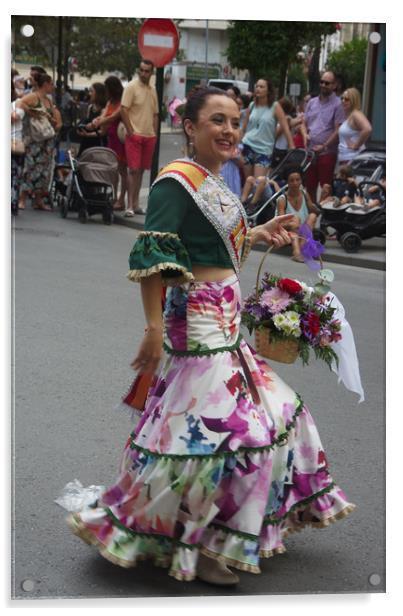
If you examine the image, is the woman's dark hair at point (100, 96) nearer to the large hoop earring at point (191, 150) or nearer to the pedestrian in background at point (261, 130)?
the pedestrian in background at point (261, 130)

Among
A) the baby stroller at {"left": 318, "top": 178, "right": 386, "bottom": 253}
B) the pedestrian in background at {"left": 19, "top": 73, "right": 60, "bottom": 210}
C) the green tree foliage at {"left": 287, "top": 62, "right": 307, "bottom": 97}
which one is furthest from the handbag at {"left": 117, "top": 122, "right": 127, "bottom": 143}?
the baby stroller at {"left": 318, "top": 178, "right": 386, "bottom": 253}

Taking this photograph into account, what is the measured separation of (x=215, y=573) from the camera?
404cm

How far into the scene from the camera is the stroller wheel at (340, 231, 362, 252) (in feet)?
35.6

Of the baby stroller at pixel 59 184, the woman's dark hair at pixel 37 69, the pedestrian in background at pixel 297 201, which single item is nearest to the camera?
the woman's dark hair at pixel 37 69

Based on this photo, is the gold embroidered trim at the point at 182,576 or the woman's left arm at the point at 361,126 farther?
the woman's left arm at the point at 361,126

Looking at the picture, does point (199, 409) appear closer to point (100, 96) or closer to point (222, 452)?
point (222, 452)

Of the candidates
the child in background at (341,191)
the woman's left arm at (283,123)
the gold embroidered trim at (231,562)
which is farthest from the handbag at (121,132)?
the gold embroidered trim at (231,562)

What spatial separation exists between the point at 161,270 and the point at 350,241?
7.63m

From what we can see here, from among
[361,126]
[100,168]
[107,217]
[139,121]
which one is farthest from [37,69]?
[100,168]

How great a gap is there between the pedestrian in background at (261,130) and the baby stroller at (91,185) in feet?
5.48

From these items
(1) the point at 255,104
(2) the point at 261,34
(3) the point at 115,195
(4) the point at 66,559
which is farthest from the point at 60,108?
(3) the point at 115,195

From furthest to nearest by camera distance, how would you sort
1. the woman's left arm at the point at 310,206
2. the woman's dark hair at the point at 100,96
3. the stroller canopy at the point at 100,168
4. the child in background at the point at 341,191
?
1. the stroller canopy at the point at 100,168
2. the child in background at the point at 341,191
3. the woman's left arm at the point at 310,206
4. the woman's dark hair at the point at 100,96

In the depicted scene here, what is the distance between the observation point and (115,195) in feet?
40.4

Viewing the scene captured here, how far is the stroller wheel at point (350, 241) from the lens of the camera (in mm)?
10859
